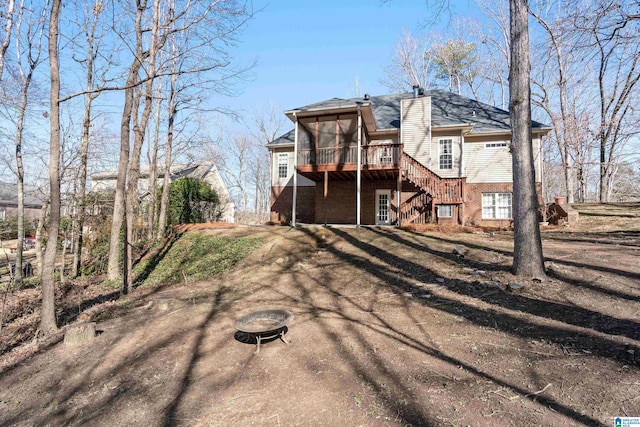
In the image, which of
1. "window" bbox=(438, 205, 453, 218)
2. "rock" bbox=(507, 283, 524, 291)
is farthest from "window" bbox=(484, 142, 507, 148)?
"rock" bbox=(507, 283, 524, 291)

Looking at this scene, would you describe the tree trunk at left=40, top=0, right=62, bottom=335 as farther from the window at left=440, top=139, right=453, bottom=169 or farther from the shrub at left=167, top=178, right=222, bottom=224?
the window at left=440, top=139, right=453, bottom=169

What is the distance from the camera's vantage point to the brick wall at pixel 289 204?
59.2 feet

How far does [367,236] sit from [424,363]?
7949mm

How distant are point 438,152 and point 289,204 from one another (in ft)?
28.4

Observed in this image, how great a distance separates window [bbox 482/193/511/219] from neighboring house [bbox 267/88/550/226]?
0.04 metres

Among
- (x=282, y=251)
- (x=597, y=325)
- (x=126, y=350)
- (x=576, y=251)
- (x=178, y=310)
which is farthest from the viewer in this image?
(x=282, y=251)

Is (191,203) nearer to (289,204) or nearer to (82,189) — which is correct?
(289,204)

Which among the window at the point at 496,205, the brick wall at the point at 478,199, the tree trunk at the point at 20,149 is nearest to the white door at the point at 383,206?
the brick wall at the point at 478,199

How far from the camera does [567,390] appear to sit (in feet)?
10.3

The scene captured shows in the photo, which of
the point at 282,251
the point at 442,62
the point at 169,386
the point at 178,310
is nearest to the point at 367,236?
the point at 282,251

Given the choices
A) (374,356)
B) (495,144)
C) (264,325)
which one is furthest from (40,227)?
(495,144)

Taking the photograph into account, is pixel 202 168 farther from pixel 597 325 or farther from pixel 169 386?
pixel 597 325

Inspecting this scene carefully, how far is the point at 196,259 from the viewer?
37.2 ft

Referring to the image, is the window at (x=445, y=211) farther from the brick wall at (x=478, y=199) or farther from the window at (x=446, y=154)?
the window at (x=446, y=154)
